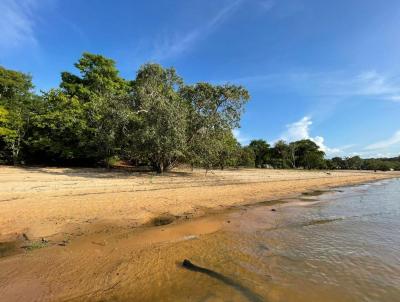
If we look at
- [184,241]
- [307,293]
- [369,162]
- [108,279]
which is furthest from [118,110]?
[369,162]

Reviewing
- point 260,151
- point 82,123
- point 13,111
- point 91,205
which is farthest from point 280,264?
point 260,151

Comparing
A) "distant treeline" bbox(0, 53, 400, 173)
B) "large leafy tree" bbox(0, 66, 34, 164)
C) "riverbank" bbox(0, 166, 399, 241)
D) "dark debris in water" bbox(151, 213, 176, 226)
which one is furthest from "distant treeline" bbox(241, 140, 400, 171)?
"dark debris in water" bbox(151, 213, 176, 226)

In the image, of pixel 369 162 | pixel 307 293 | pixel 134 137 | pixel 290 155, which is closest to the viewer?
pixel 307 293

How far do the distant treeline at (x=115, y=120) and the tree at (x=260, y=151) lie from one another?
3973cm

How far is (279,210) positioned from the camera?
12547mm

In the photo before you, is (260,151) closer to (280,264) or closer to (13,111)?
(13,111)

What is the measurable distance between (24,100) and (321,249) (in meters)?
36.1

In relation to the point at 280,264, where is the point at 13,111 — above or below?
above

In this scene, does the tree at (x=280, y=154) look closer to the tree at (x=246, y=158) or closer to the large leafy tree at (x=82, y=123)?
the tree at (x=246, y=158)

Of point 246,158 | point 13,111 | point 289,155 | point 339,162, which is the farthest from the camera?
point 339,162

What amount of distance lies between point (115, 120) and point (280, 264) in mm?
18476

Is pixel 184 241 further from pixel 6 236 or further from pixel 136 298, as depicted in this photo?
pixel 6 236

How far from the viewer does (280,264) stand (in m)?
6.09

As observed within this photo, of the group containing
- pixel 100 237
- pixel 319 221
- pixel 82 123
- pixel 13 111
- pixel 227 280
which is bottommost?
pixel 227 280
